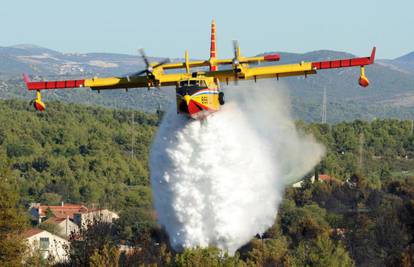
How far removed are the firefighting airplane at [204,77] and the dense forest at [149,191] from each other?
6481 millimetres

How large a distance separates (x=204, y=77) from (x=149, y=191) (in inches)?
2785

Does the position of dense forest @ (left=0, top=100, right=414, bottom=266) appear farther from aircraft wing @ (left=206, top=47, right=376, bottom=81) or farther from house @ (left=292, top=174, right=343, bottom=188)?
aircraft wing @ (left=206, top=47, right=376, bottom=81)

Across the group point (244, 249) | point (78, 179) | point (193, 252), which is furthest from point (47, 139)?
point (193, 252)

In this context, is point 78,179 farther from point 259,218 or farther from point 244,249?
point 259,218

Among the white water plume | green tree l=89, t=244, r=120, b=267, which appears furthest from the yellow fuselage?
green tree l=89, t=244, r=120, b=267

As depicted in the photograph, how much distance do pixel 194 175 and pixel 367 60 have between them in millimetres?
11098

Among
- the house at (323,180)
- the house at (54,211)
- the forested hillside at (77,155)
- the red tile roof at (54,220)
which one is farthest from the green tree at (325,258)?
the house at (323,180)

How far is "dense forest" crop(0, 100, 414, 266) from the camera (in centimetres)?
5878

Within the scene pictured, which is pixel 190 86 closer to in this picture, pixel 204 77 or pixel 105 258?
pixel 204 77

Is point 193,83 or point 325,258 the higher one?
point 193,83

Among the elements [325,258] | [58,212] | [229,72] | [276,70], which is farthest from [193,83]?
[58,212]

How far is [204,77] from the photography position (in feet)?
162

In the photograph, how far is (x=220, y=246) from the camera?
5175 centimetres

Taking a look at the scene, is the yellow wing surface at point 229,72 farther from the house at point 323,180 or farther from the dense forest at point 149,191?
the house at point 323,180
